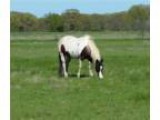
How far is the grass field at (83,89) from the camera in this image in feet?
6.88

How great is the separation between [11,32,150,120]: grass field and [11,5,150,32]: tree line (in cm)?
10

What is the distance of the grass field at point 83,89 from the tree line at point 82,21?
10 cm

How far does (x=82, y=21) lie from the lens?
1492 millimetres

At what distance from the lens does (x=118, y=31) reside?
153 centimetres

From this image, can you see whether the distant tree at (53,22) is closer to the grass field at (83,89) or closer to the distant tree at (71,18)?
the distant tree at (71,18)

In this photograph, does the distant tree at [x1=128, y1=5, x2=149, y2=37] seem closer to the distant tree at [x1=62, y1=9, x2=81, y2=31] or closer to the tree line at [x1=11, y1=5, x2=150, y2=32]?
the tree line at [x1=11, y1=5, x2=150, y2=32]

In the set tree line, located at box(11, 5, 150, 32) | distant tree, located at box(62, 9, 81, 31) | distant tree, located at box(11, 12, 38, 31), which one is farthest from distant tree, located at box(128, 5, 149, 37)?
distant tree, located at box(11, 12, 38, 31)

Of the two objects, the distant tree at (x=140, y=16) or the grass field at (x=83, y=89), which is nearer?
the distant tree at (x=140, y=16)

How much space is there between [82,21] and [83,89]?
2.67m

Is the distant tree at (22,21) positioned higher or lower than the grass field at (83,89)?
higher

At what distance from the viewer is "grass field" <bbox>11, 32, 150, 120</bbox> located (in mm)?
2098

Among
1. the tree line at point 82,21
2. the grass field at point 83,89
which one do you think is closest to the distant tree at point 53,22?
the tree line at point 82,21
